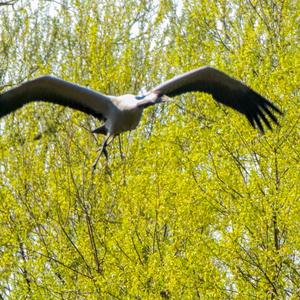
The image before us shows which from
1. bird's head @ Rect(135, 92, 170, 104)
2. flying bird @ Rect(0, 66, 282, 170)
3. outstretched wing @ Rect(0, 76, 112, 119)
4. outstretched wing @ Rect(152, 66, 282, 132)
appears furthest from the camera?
outstretched wing @ Rect(152, 66, 282, 132)

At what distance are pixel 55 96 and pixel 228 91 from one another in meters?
2.03

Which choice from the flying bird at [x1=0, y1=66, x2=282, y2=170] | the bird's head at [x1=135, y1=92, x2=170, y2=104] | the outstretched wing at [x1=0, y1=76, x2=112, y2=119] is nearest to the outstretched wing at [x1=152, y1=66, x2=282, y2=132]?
the flying bird at [x1=0, y1=66, x2=282, y2=170]

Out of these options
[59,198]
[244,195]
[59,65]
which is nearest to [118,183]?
[59,198]

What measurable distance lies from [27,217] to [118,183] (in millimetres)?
1486

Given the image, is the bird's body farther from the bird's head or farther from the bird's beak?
the bird's beak

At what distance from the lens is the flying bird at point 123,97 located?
11.7m

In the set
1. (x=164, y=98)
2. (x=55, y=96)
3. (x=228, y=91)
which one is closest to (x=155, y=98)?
(x=164, y=98)

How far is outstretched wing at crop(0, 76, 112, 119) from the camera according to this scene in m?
12.3

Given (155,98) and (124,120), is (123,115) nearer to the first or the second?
(124,120)

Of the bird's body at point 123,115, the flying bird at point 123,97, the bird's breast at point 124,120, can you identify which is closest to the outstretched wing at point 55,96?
the flying bird at point 123,97

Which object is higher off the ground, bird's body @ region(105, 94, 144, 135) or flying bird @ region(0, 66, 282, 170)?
flying bird @ region(0, 66, 282, 170)

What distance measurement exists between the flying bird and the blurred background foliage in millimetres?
865

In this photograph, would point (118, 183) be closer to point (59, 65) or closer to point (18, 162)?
point (18, 162)

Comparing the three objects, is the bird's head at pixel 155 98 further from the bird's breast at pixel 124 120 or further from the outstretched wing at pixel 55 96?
the outstretched wing at pixel 55 96
